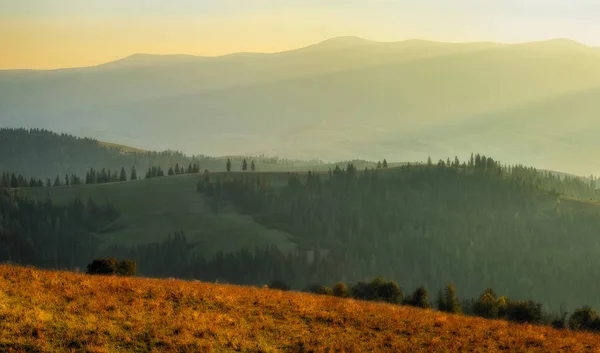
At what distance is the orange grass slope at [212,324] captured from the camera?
40.0 meters

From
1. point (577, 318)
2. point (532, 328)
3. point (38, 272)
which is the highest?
point (38, 272)

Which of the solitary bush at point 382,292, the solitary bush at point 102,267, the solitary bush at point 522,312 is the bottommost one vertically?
the solitary bush at point 522,312

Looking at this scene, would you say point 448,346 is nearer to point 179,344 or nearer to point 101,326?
point 179,344

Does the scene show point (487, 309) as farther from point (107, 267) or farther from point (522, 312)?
point (107, 267)

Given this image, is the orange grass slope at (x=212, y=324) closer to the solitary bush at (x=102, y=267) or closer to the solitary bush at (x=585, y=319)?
the solitary bush at (x=102, y=267)

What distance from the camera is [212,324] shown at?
147 ft

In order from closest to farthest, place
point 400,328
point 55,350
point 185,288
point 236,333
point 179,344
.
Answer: point 55,350 → point 179,344 → point 236,333 → point 400,328 → point 185,288

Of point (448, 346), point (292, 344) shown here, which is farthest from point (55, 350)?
point (448, 346)

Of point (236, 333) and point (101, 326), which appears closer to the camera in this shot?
point (101, 326)

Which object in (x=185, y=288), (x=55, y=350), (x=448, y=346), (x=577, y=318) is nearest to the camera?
(x=55, y=350)

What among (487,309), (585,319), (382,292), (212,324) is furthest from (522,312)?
(212,324)

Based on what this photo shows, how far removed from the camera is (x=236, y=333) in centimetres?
4397

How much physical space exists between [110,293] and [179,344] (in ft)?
37.4

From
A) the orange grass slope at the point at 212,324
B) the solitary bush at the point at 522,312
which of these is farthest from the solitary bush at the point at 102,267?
the solitary bush at the point at 522,312
